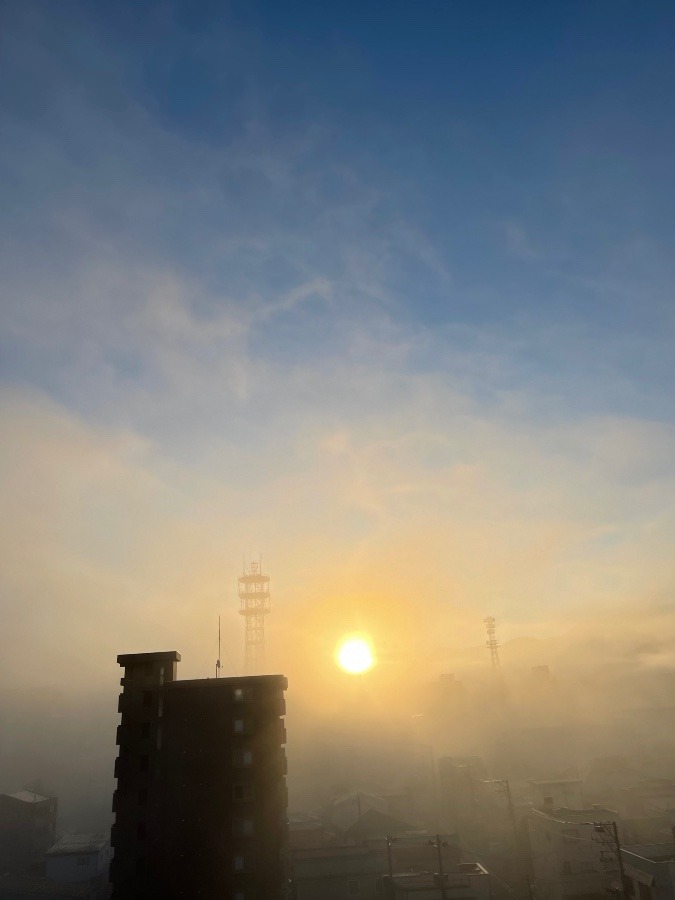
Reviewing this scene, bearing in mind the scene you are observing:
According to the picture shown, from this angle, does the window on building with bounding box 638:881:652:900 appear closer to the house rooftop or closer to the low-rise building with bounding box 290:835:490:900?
the house rooftop

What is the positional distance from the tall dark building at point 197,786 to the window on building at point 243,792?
0.06 meters

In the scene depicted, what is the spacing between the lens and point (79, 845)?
59.5 meters

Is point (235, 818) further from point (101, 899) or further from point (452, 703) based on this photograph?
point (452, 703)

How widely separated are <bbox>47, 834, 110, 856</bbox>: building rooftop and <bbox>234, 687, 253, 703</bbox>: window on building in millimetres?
32107

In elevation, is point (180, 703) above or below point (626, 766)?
above

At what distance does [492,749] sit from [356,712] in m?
29.1

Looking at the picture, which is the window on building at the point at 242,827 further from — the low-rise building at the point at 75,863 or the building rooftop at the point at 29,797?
the building rooftop at the point at 29,797

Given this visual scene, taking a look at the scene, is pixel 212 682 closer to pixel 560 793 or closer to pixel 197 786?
pixel 197 786

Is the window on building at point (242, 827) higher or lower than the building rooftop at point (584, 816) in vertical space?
higher

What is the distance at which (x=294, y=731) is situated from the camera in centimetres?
11431

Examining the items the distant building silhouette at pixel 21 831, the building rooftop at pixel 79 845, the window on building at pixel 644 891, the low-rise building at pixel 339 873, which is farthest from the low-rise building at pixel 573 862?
the distant building silhouette at pixel 21 831

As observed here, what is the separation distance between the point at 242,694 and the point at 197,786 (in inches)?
227

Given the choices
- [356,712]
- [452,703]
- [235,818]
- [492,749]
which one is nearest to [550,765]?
[492,749]

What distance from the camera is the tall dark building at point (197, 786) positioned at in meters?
36.8
